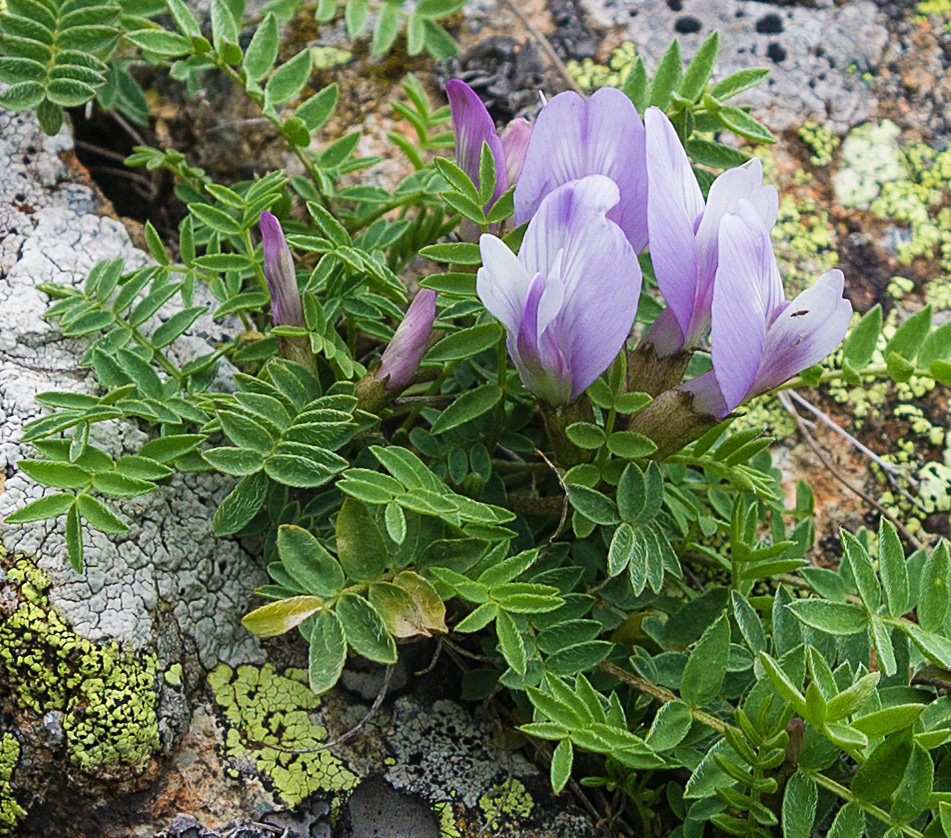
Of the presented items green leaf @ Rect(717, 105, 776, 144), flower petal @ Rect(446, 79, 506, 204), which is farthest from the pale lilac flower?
green leaf @ Rect(717, 105, 776, 144)

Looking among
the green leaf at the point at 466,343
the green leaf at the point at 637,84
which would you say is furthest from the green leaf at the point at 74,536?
the green leaf at the point at 637,84

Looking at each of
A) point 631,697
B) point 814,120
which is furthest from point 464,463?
point 814,120

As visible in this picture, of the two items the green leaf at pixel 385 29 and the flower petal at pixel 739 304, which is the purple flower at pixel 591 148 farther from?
the green leaf at pixel 385 29

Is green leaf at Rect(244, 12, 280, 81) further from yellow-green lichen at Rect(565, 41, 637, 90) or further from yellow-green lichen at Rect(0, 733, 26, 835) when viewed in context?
yellow-green lichen at Rect(0, 733, 26, 835)

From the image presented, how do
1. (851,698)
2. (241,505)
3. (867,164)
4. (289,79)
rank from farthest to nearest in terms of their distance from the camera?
(867,164), (289,79), (241,505), (851,698)

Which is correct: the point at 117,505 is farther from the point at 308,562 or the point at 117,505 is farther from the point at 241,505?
the point at 308,562

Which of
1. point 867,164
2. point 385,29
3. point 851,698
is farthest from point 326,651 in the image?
point 867,164
